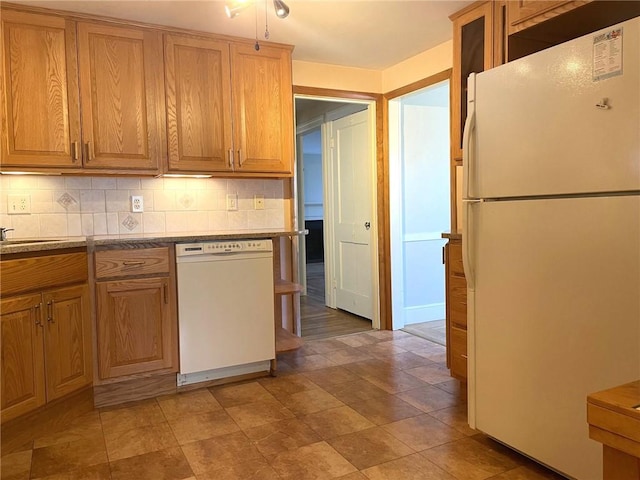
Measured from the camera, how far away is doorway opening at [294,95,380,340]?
4.20 meters

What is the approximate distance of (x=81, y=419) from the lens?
2.51 meters

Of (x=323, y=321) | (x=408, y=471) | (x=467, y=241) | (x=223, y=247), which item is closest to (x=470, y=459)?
(x=408, y=471)

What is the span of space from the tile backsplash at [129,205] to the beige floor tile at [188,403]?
1099 millimetres

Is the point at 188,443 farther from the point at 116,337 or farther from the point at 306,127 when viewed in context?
the point at 306,127

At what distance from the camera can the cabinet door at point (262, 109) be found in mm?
3180

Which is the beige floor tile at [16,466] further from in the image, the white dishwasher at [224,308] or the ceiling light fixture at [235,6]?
the ceiling light fixture at [235,6]

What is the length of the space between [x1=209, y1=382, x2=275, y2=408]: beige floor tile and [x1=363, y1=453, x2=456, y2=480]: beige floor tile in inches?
36.1

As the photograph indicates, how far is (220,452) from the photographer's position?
2125 mm

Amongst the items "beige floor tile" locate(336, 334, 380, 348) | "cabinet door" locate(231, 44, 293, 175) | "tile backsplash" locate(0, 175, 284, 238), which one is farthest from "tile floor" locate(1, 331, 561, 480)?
"cabinet door" locate(231, 44, 293, 175)

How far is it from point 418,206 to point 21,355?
125 inches

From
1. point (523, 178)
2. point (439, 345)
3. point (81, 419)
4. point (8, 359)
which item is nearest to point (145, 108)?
point (8, 359)

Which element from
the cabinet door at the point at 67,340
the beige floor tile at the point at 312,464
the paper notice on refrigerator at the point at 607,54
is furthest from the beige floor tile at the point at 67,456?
the paper notice on refrigerator at the point at 607,54

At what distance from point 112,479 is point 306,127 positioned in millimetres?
4140

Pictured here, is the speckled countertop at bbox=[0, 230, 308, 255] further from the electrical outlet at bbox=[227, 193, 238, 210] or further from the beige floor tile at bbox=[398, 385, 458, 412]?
the beige floor tile at bbox=[398, 385, 458, 412]
